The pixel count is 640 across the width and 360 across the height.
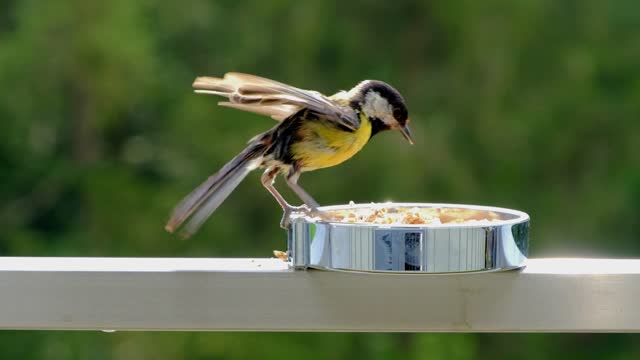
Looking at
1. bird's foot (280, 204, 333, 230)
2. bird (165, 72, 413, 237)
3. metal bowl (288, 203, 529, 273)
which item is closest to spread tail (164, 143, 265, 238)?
bird (165, 72, 413, 237)

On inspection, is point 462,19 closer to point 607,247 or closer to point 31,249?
point 607,247

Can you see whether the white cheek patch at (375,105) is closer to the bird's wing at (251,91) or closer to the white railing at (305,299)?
the bird's wing at (251,91)

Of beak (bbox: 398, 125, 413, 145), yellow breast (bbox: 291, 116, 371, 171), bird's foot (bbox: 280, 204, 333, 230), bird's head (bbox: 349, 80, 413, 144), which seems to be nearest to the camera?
bird's foot (bbox: 280, 204, 333, 230)

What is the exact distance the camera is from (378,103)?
2.73 metres

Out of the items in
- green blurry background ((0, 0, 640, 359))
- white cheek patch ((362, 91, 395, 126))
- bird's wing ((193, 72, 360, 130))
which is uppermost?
bird's wing ((193, 72, 360, 130))

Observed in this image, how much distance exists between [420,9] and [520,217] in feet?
10.5

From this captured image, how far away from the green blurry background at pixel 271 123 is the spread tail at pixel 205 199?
97.1 inches

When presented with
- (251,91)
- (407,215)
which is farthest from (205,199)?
(407,215)

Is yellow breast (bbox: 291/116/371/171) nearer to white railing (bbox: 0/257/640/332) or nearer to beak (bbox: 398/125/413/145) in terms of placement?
beak (bbox: 398/125/413/145)

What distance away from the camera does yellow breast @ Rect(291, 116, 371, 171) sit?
2.58 meters

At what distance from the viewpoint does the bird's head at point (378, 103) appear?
271 centimetres

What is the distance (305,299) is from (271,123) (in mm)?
2871

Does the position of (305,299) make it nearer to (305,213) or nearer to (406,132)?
(305,213)

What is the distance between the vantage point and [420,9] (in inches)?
201
